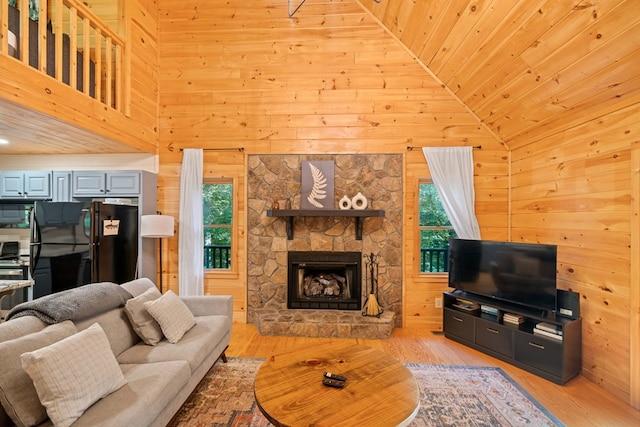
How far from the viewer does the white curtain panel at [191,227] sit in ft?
13.2

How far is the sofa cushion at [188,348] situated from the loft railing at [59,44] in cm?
Result: 241

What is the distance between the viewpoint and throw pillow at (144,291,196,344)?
7.57 feet

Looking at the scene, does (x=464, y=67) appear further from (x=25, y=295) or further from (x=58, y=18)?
(x=25, y=295)

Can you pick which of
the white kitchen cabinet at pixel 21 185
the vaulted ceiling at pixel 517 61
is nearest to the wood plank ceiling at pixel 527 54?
the vaulted ceiling at pixel 517 61

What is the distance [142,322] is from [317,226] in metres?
2.30

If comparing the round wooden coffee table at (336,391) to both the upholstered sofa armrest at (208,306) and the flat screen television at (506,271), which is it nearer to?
the upholstered sofa armrest at (208,306)

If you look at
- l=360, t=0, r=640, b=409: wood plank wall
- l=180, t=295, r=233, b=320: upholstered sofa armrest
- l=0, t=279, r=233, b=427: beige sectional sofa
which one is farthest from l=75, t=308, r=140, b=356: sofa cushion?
l=360, t=0, r=640, b=409: wood plank wall

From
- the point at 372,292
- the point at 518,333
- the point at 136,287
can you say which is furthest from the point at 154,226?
the point at 518,333

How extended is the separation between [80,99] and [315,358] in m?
3.22

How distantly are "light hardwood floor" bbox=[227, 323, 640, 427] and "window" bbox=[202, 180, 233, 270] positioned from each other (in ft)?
3.09

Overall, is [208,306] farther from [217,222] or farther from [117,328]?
[217,222]

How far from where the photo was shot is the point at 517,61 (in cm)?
280

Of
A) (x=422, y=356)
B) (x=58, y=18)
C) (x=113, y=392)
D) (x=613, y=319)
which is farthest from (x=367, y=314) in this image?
(x=58, y=18)

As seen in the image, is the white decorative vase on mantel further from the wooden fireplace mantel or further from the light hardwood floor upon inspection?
the light hardwood floor
